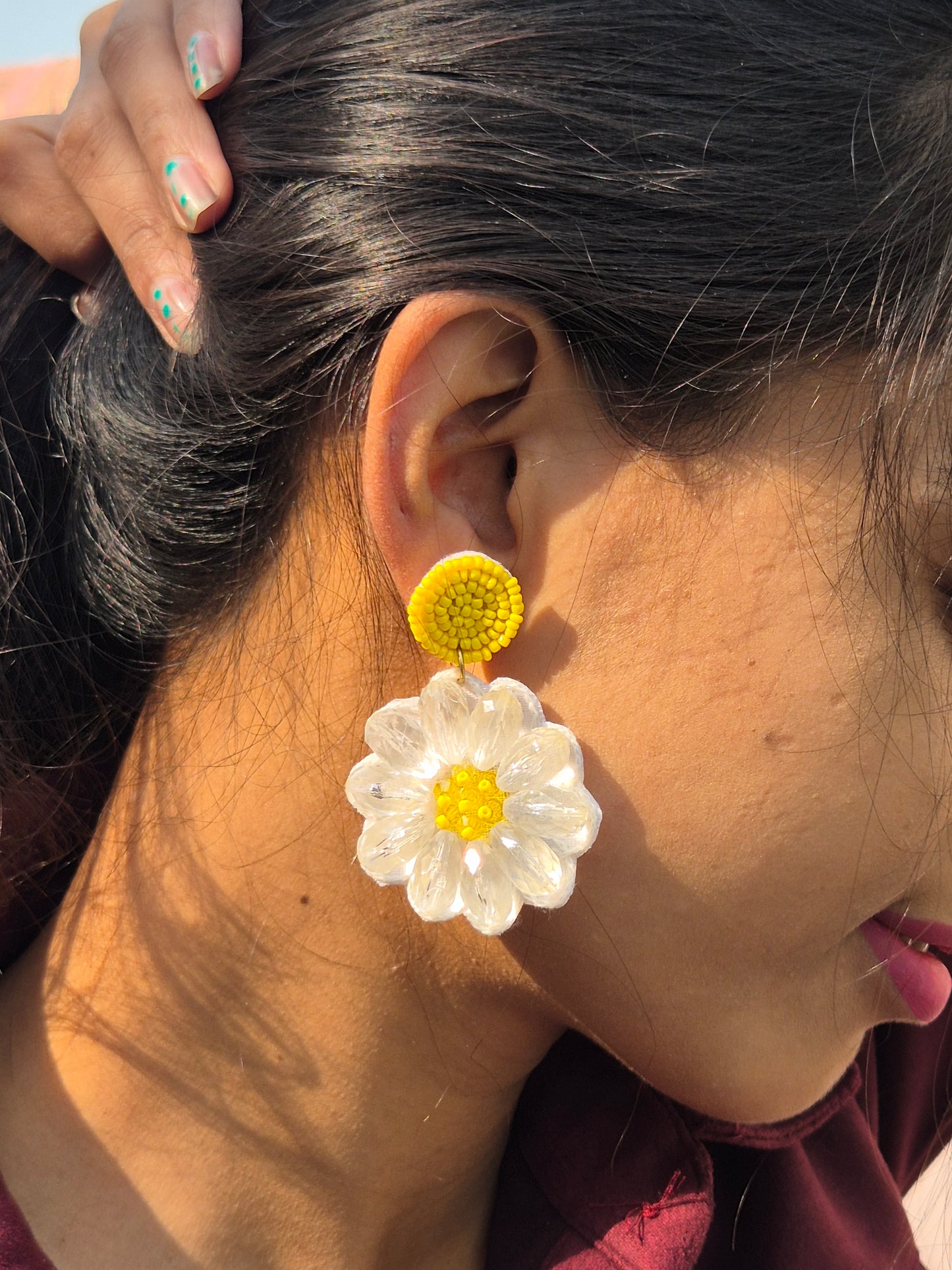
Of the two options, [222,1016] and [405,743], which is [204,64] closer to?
[405,743]

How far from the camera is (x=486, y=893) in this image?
89 cm

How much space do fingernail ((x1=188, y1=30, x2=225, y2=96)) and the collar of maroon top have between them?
3.88ft

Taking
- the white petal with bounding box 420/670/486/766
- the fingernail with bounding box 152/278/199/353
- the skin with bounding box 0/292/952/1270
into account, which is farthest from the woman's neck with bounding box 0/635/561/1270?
the fingernail with bounding box 152/278/199/353

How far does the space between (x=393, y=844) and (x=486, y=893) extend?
9 cm

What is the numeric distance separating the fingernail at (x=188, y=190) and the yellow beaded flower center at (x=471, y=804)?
1.80ft

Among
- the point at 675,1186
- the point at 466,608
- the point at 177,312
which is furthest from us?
the point at 675,1186

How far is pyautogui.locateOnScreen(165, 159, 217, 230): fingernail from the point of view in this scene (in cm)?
98

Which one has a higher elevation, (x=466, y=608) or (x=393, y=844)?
(x=466, y=608)

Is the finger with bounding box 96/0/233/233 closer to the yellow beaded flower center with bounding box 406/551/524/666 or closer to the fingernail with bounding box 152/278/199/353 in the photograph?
the fingernail with bounding box 152/278/199/353

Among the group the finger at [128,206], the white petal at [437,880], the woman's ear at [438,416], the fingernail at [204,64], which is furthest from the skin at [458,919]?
the fingernail at [204,64]

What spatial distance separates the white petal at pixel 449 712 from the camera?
2.89 feet

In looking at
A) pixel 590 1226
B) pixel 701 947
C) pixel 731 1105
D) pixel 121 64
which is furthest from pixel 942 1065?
pixel 121 64

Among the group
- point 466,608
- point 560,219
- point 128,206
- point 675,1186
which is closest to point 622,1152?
point 675,1186

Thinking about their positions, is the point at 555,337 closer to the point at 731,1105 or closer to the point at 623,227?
the point at 623,227
